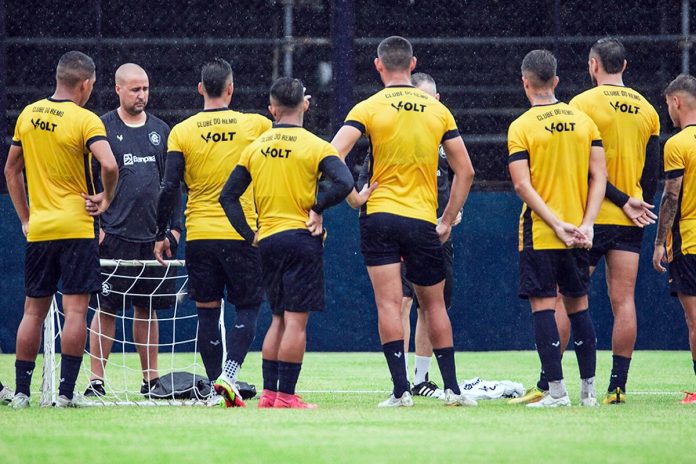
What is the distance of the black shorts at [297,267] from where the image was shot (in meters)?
7.87

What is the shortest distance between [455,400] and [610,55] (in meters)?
2.42

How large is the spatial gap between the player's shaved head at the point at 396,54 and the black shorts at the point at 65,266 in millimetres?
2124

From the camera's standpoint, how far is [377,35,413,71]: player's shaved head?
8.09 meters

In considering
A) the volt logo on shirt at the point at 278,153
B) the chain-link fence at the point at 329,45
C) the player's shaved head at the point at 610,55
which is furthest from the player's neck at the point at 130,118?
the chain-link fence at the point at 329,45

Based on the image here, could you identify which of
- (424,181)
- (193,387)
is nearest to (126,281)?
(193,387)

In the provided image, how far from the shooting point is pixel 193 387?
8758 millimetres

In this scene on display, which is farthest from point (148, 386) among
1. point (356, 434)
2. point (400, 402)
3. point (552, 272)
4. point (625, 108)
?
point (625, 108)

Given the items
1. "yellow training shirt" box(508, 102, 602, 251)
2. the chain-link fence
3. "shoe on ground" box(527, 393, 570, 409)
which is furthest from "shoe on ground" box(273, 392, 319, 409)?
the chain-link fence

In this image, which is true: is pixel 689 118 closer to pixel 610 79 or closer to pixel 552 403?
pixel 610 79

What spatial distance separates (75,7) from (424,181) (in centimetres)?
846

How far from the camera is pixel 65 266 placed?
8.16 metres

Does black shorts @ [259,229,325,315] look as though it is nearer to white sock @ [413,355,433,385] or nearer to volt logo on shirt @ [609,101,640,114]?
white sock @ [413,355,433,385]

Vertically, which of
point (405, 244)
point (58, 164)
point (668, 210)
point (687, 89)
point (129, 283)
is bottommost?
point (129, 283)

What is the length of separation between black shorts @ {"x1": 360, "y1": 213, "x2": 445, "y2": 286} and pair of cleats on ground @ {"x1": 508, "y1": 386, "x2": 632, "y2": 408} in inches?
38.4
